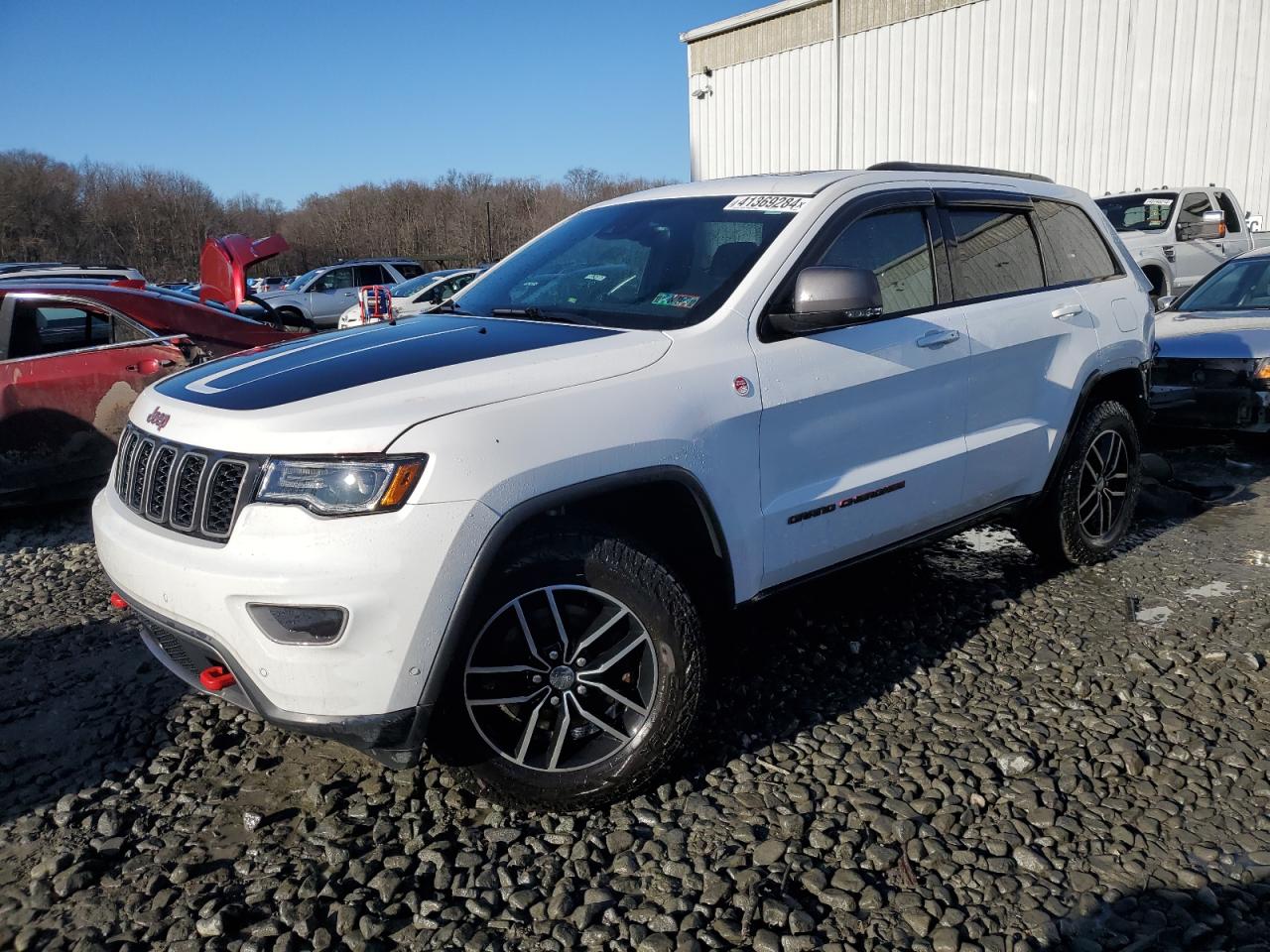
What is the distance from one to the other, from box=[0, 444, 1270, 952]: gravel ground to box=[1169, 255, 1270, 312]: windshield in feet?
15.1

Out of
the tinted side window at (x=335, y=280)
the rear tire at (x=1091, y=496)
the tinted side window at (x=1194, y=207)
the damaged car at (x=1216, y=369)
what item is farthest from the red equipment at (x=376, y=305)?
the tinted side window at (x=335, y=280)

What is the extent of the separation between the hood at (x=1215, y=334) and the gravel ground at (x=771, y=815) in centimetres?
319

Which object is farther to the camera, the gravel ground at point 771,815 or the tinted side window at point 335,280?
the tinted side window at point 335,280

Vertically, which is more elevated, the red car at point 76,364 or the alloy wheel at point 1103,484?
the red car at point 76,364

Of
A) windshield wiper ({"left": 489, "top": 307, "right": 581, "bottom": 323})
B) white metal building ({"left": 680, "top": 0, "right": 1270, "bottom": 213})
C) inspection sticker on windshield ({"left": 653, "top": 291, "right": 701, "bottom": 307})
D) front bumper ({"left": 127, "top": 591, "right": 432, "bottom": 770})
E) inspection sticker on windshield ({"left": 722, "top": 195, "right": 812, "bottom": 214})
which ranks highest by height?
white metal building ({"left": 680, "top": 0, "right": 1270, "bottom": 213})

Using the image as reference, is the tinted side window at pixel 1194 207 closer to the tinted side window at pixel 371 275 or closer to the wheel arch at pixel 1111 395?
the wheel arch at pixel 1111 395

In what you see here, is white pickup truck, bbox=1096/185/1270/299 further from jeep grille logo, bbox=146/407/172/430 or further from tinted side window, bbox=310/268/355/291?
tinted side window, bbox=310/268/355/291

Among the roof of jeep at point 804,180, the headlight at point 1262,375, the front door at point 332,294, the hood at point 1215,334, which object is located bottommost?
the front door at point 332,294

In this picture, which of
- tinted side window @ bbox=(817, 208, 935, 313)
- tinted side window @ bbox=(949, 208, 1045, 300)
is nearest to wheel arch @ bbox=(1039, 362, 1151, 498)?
tinted side window @ bbox=(949, 208, 1045, 300)

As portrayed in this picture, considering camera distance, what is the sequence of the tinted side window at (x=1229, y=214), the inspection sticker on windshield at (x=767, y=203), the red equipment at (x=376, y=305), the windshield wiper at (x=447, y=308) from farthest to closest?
the tinted side window at (x=1229, y=214), the red equipment at (x=376, y=305), the windshield wiper at (x=447, y=308), the inspection sticker on windshield at (x=767, y=203)

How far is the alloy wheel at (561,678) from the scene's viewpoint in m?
2.61

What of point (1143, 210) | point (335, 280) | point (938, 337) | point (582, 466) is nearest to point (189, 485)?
point (582, 466)

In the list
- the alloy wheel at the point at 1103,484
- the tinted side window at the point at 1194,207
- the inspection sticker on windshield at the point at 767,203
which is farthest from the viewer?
the tinted side window at the point at 1194,207

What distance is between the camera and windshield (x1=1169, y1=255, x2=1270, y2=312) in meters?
7.71
